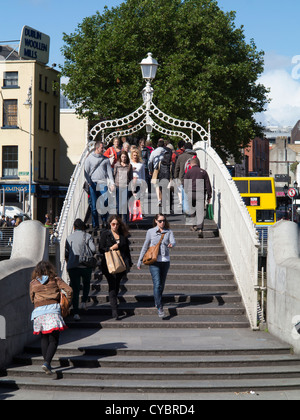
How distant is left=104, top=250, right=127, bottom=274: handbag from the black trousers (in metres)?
2.28

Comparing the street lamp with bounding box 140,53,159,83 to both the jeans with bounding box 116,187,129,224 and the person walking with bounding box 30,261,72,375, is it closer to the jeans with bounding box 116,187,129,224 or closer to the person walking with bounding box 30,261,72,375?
the jeans with bounding box 116,187,129,224

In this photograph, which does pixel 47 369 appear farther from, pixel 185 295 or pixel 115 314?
pixel 185 295

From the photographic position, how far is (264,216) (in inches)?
1748

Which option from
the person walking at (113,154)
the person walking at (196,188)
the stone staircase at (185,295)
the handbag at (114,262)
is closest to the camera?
the handbag at (114,262)

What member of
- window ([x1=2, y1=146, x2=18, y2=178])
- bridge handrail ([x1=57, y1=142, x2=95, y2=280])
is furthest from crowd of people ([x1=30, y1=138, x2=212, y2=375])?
window ([x1=2, y1=146, x2=18, y2=178])

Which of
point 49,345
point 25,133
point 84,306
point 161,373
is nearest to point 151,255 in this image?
point 84,306

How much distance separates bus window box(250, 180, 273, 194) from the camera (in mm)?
44375

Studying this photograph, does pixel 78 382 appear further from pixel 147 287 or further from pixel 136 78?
pixel 136 78

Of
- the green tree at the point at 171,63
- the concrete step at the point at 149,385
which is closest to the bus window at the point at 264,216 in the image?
the green tree at the point at 171,63

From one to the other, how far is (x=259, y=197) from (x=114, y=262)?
33.8m

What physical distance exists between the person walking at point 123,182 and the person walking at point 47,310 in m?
6.02

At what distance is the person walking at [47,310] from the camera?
29.8 feet

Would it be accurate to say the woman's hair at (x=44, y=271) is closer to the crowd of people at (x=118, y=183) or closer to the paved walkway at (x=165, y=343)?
the paved walkway at (x=165, y=343)
